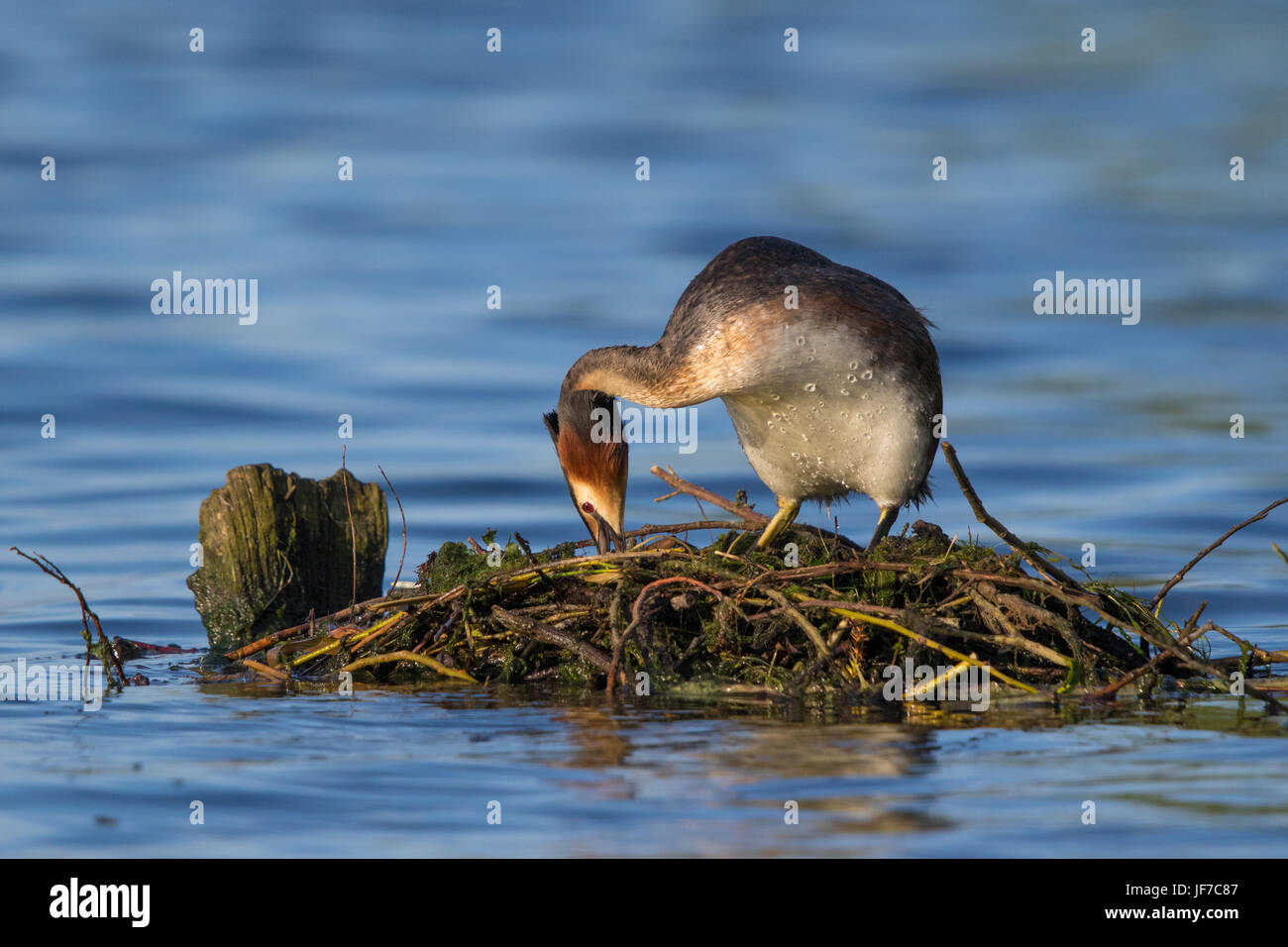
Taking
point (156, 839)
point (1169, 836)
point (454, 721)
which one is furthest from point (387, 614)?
point (1169, 836)

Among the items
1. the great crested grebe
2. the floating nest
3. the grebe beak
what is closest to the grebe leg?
the great crested grebe

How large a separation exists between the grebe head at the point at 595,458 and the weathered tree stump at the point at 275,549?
3.84ft

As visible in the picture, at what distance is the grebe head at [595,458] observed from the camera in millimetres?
8492

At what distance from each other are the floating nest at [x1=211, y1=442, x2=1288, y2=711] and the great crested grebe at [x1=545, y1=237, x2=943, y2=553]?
0.47 metres

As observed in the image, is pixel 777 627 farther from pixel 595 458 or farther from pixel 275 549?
pixel 275 549

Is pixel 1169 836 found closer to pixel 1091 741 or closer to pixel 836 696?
pixel 1091 741

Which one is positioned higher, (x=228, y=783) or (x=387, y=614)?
(x=387, y=614)

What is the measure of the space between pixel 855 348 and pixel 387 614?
2.57m

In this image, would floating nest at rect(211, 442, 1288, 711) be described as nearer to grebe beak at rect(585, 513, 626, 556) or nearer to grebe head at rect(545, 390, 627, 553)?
grebe beak at rect(585, 513, 626, 556)

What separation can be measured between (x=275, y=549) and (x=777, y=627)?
9.89ft

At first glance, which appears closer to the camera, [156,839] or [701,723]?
[156,839]

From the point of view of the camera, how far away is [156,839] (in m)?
5.07

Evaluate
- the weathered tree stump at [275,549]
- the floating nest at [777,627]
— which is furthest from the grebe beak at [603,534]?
the weathered tree stump at [275,549]
